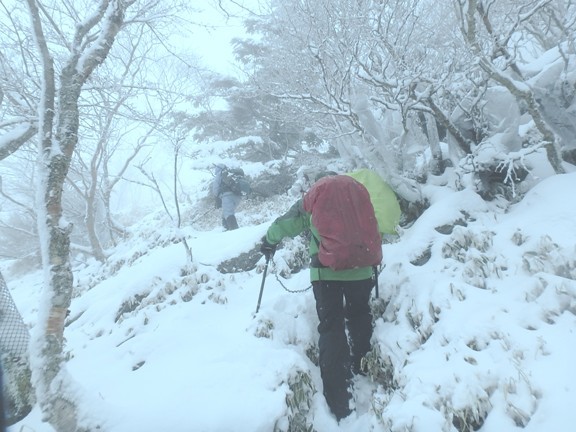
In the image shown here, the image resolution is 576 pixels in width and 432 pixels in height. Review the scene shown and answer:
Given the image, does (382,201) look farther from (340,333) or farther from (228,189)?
(228,189)

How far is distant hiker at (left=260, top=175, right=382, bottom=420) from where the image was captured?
3.40 meters

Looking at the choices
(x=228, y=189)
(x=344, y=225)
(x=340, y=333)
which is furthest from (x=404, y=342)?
(x=228, y=189)

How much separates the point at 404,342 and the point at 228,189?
6.54 m

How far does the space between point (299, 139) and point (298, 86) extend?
22.3ft

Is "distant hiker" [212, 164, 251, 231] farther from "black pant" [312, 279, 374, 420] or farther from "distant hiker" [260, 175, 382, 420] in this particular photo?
"black pant" [312, 279, 374, 420]

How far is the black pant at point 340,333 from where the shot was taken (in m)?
3.39

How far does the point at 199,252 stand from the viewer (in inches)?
276

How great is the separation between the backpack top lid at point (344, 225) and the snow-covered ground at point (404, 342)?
1038mm

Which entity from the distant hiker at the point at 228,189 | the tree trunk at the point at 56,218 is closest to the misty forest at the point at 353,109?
the tree trunk at the point at 56,218

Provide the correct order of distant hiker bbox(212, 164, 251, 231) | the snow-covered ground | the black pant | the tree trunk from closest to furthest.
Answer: the tree trunk < the snow-covered ground < the black pant < distant hiker bbox(212, 164, 251, 231)

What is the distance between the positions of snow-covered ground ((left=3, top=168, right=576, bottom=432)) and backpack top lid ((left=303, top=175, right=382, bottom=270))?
104cm

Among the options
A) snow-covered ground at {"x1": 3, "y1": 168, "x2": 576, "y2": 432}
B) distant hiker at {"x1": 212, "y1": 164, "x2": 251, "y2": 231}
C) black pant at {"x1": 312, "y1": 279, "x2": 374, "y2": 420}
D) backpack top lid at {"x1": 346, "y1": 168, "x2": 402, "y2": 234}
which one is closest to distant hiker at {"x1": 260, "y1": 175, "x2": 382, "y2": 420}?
black pant at {"x1": 312, "y1": 279, "x2": 374, "y2": 420}

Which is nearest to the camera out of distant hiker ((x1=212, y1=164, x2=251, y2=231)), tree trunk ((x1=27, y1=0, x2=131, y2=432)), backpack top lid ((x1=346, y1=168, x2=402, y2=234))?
tree trunk ((x1=27, y1=0, x2=131, y2=432))

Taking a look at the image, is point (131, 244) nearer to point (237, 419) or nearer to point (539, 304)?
point (237, 419)
